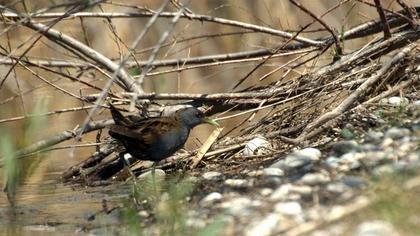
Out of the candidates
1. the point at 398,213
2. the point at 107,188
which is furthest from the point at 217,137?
the point at 398,213

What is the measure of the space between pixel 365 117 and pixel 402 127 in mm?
855

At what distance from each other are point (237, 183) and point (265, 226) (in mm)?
1224

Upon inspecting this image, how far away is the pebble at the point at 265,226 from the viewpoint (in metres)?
4.90

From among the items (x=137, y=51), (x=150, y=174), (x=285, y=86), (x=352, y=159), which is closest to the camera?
(x=352, y=159)

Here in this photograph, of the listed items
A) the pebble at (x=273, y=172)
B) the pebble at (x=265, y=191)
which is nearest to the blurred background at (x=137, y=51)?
the pebble at (x=273, y=172)

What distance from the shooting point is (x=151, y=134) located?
7.35 m

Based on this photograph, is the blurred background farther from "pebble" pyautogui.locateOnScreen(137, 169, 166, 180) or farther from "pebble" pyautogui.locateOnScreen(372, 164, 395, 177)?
"pebble" pyautogui.locateOnScreen(372, 164, 395, 177)

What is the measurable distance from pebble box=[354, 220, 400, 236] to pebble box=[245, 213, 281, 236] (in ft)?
1.58

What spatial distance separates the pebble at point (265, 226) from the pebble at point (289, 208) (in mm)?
57

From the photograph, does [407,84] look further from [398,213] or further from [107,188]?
[398,213]

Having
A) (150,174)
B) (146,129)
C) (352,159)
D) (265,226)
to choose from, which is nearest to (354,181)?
(352,159)

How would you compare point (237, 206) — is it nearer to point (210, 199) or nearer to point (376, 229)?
point (210, 199)

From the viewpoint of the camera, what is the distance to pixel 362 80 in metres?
8.16

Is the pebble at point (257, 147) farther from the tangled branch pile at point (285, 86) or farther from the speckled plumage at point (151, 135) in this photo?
the speckled plumage at point (151, 135)
